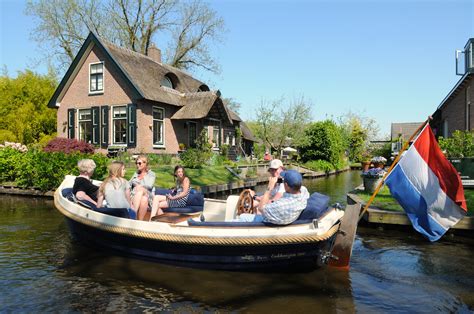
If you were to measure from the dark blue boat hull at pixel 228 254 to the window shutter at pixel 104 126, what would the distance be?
15.5m

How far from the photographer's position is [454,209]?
5973mm

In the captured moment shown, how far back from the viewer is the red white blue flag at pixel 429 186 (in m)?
5.98

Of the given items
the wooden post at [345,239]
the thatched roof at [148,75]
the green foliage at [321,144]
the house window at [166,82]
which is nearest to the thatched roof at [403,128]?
the green foliage at [321,144]

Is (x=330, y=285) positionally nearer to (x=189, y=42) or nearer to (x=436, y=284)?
(x=436, y=284)

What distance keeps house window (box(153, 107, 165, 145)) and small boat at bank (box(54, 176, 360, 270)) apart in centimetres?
1515

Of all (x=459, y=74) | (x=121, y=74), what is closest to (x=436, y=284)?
(x=459, y=74)

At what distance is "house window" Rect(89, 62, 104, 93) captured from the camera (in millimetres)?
21312

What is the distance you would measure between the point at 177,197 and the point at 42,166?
29.5 feet

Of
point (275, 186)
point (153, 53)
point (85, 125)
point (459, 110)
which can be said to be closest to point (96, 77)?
point (85, 125)

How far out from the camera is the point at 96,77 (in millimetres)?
21547

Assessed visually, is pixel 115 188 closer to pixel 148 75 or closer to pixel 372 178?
pixel 372 178

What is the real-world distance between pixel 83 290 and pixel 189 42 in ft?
109

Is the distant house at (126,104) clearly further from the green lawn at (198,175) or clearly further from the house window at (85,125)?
the green lawn at (198,175)

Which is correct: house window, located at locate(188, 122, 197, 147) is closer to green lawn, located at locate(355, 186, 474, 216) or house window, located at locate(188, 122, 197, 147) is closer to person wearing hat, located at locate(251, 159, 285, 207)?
green lawn, located at locate(355, 186, 474, 216)
